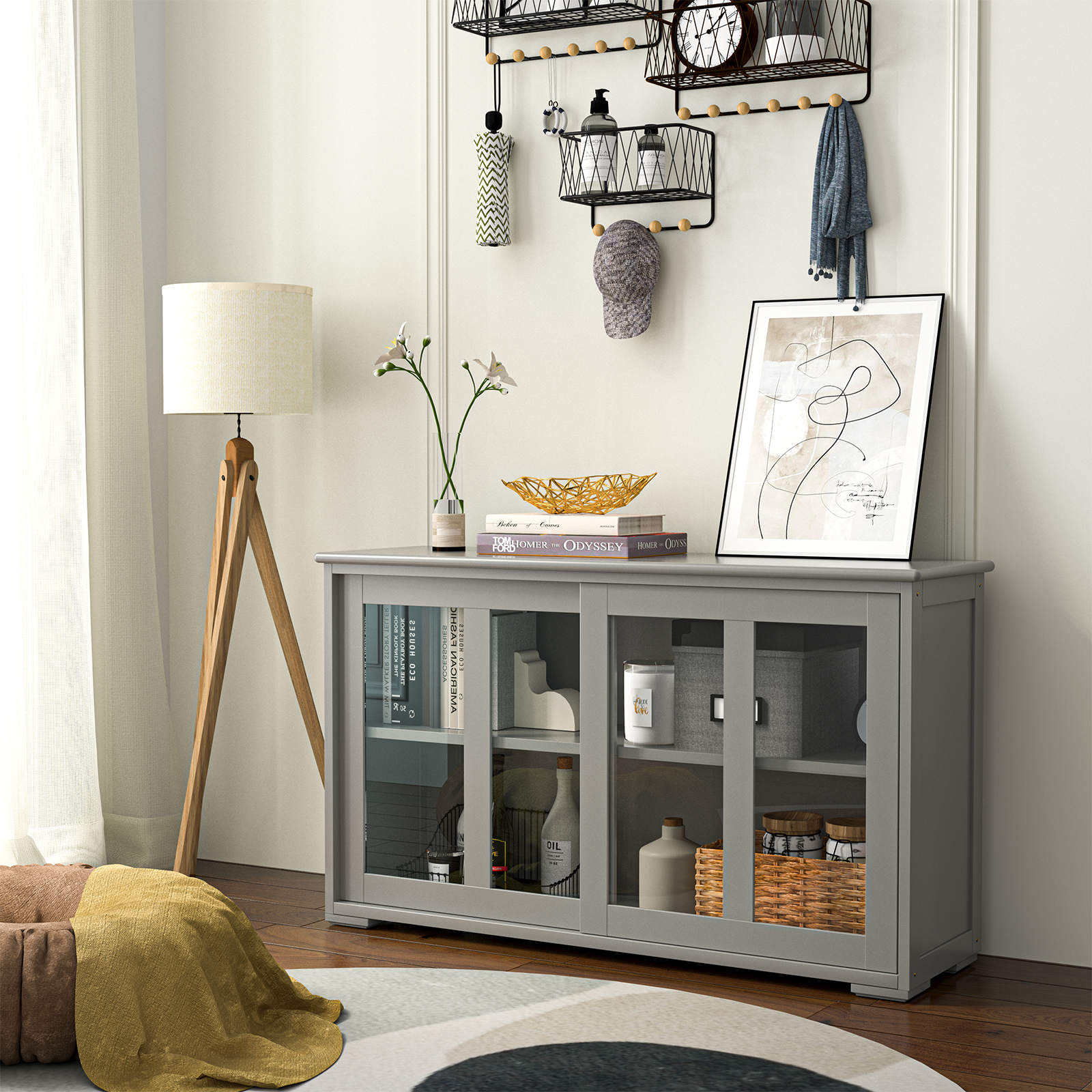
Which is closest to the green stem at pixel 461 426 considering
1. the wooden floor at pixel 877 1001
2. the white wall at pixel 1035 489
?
the wooden floor at pixel 877 1001

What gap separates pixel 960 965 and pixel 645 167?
1.81 metres

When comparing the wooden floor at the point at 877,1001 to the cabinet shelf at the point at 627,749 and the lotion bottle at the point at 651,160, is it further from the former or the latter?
the lotion bottle at the point at 651,160

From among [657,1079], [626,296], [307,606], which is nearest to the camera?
[657,1079]

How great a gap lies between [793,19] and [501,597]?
54.0 inches

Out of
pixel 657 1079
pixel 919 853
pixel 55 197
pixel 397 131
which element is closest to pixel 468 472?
pixel 397 131

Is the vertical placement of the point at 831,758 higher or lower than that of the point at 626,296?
lower

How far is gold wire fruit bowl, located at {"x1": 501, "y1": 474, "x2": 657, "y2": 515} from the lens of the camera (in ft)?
10.3

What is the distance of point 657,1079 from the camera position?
90.4 inches

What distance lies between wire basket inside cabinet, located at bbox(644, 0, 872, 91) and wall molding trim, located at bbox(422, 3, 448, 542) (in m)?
0.62

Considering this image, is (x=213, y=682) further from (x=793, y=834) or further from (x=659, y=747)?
(x=793, y=834)

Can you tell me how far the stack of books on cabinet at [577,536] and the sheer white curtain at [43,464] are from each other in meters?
1.10

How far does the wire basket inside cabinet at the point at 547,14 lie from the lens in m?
3.25

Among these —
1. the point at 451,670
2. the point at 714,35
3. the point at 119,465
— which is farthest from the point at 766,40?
the point at 119,465

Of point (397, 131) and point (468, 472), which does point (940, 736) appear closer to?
point (468, 472)
